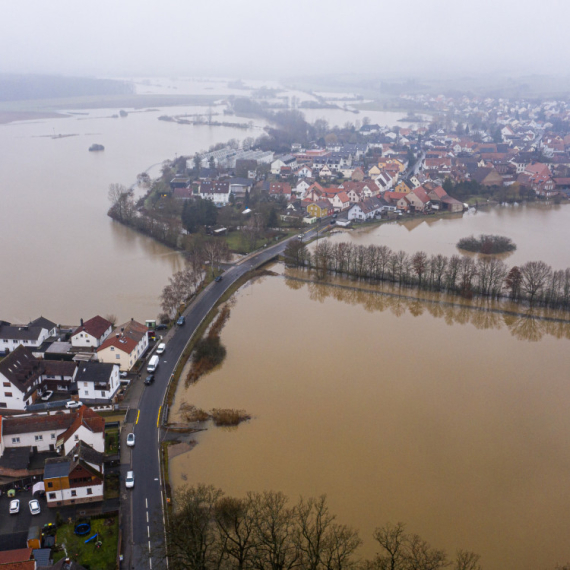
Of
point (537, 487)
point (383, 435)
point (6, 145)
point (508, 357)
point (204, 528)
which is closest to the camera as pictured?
point (204, 528)

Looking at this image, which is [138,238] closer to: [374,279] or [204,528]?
[374,279]

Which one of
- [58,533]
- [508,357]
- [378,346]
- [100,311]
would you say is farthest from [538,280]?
[58,533]

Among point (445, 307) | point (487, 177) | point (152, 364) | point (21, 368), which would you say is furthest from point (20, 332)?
point (487, 177)

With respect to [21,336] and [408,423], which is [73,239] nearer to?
[21,336]

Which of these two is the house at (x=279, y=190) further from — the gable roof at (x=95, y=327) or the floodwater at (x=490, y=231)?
the gable roof at (x=95, y=327)

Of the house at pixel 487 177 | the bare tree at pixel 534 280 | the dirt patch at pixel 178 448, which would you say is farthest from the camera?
the house at pixel 487 177

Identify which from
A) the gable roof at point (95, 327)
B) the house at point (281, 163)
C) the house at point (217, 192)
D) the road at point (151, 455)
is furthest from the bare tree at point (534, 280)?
the house at point (281, 163)

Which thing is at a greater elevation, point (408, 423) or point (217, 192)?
A: point (217, 192)
